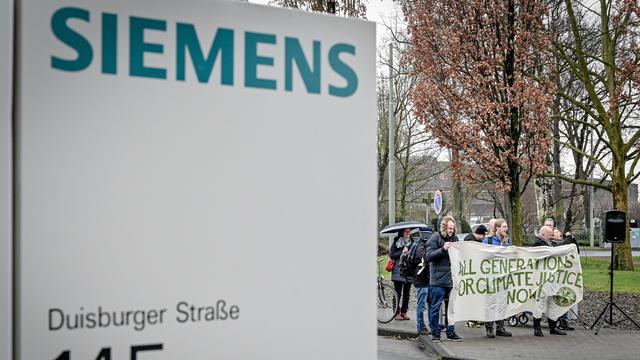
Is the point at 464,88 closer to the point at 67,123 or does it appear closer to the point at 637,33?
Answer: the point at 637,33

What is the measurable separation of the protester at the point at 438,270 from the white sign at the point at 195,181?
35.0ft

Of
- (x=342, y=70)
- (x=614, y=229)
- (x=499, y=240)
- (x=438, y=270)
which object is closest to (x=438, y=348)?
(x=438, y=270)

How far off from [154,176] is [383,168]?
42217mm

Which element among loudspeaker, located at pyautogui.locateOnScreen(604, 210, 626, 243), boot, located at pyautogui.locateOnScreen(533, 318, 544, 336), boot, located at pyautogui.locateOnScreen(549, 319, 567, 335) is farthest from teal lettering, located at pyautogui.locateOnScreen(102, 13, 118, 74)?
loudspeaker, located at pyautogui.locateOnScreen(604, 210, 626, 243)

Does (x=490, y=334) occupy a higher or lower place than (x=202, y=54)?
lower

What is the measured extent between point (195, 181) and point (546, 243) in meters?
12.8

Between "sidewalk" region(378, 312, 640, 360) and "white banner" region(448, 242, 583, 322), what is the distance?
0.44 metres

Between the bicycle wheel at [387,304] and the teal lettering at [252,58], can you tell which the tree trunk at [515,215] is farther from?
the teal lettering at [252,58]

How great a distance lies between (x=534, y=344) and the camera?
12531 millimetres

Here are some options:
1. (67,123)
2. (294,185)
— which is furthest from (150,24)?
(294,185)

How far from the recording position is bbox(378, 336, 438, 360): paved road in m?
11.7

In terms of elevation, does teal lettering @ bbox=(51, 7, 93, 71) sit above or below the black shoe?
above

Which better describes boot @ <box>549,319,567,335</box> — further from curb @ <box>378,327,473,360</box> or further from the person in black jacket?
curb @ <box>378,327,473,360</box>

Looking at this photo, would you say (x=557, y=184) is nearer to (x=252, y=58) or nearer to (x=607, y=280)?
(x=607, y=280)
